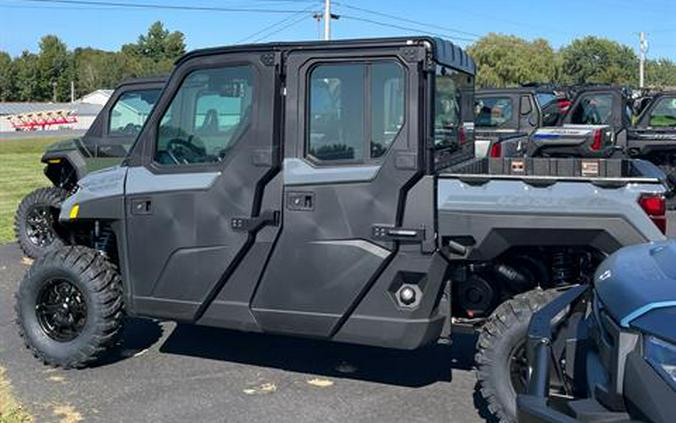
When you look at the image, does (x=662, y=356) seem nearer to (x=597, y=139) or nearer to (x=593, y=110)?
(x=597, y=139)

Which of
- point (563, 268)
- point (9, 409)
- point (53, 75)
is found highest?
point (53, 75)

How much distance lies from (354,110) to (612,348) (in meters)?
2.19

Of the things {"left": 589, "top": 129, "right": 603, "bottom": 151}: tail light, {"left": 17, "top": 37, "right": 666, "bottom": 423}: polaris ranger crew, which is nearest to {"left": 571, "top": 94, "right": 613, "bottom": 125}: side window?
{"left": 589, "top": 129, "right": 603, "bottom": 151}: tail light

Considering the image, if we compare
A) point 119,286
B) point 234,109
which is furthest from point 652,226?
point 119,286

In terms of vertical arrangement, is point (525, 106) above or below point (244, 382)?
above

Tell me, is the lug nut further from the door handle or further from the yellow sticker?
the yellow sticker

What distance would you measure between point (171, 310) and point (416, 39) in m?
2.24

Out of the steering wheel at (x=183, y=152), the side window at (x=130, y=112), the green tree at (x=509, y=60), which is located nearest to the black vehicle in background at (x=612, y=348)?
the steering wheel at (x=183, y=152)

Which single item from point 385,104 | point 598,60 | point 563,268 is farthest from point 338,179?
point 598,60

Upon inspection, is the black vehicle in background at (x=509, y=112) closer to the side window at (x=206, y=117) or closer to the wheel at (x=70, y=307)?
the side window at (x=206, y=117)

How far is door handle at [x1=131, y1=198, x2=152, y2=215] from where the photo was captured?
16.3 feet

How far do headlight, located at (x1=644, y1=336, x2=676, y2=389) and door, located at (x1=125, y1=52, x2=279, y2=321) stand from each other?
2.54 metres

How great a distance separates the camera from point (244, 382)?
512 cm

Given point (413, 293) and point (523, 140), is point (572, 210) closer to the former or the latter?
point (413, 293)
